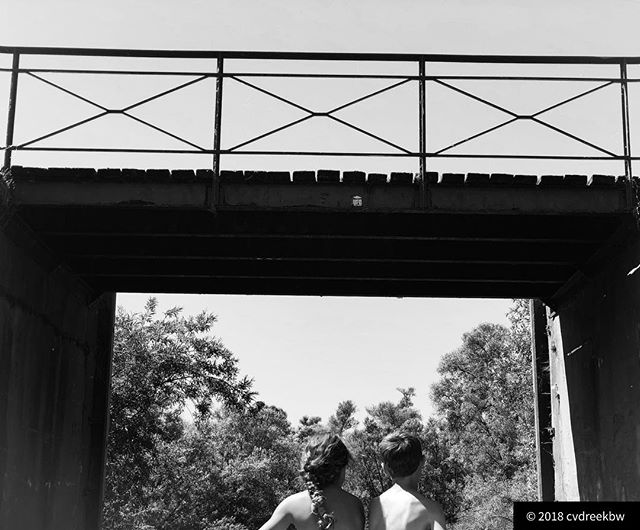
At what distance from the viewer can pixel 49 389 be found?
39.9ft

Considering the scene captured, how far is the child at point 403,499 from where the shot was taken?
437 cm

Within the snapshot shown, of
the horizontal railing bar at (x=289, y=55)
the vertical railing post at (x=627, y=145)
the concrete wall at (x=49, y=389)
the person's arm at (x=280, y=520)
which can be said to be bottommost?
the person's arm at (x=280, y=520)

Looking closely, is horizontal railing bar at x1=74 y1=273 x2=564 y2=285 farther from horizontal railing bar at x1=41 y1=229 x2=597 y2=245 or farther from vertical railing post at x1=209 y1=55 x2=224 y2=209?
vertical railing post at x1=209 y1=55 x2=224 y2=209

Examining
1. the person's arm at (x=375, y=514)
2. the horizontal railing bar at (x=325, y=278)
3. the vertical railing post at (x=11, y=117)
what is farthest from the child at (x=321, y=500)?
the horizontal railing bar at (x=325, y=278)

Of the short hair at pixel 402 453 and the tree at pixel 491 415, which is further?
the tree at pixel 491 415

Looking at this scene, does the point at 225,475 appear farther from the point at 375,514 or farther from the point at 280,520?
the point at 280,520

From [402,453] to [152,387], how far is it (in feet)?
76.3

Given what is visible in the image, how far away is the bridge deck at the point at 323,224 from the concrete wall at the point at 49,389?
497 mm

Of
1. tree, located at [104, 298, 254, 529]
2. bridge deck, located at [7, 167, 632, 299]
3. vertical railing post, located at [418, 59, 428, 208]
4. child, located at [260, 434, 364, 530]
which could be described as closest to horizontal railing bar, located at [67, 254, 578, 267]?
bridge deck, located at [7, 167, 632, 299]

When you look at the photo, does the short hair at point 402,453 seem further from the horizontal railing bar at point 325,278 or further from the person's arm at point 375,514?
the horizontal railing bar at point 325,278

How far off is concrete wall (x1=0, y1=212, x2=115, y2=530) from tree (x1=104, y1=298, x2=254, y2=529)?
1113 centimetres

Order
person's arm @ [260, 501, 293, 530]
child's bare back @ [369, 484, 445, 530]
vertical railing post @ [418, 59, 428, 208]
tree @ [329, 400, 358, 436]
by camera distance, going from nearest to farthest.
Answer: person's arm @ [260, 501, 293, 530], child's bare back @ [369, 484, 445, 530], vertical railing post @ [418, 59, 428, 208], tree @ [329, 400, 358, 436]

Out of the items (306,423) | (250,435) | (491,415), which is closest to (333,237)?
(491,415)

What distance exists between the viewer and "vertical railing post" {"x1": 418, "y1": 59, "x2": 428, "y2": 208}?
10.3m
